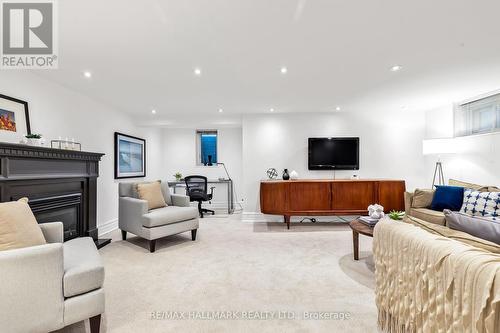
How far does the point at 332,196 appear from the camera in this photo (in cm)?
412

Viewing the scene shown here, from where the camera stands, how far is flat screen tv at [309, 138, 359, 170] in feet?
15.2

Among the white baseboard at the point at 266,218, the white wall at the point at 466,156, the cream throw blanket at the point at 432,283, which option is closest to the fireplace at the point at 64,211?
the white baseboard at the point at 266,218

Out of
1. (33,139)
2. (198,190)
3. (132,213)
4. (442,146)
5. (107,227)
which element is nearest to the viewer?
(33,139)

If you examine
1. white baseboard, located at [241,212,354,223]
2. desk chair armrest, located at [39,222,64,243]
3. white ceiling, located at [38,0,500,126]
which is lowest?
white baseboard, located at [241,212,354,223]

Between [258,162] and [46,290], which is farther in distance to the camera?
[258,162]

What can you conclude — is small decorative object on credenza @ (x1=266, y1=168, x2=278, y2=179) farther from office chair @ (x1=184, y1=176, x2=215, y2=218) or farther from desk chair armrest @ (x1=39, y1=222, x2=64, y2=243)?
desk chair armrest @ (x1=39, y1=222, x2=64, y2=243)

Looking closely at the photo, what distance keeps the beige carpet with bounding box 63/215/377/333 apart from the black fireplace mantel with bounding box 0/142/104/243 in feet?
2.18

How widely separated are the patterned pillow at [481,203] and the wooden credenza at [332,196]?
113 centimetres

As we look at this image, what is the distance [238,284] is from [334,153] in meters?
3.43

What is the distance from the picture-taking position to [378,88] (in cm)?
330

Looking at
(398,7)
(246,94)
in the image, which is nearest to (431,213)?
(398,7)

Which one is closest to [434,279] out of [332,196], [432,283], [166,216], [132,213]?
[432,283]

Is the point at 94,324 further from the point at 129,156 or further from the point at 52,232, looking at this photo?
the point at 129,156

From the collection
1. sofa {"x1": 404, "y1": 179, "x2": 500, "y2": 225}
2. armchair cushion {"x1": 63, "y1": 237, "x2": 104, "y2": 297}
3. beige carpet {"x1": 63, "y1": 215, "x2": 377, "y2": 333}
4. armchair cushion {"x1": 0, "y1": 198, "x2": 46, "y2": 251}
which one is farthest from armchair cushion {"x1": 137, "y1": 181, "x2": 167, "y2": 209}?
sofa {"x1": 404, "y1": 179, "x2": 500, "y2": 225}
